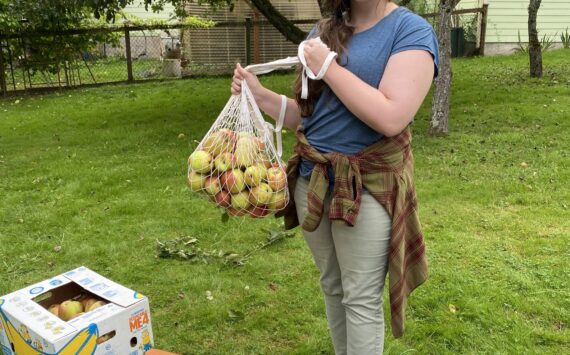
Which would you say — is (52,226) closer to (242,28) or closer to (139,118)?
(139,118)

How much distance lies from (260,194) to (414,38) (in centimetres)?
76

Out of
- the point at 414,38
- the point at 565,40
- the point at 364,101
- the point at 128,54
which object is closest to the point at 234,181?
the point at 364,101

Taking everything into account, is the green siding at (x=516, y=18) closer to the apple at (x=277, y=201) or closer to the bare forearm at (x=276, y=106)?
the bare forearm at (x=276, y=106)

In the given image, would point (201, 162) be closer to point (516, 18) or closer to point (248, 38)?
point (248, 38)

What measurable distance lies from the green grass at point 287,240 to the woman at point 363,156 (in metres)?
1.02

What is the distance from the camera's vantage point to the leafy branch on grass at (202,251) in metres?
3.97

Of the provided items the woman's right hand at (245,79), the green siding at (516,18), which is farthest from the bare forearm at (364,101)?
the green siding at (516,18)

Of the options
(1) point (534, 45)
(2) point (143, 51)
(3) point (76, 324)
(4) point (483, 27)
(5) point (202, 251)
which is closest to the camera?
(3) point (76, 324)

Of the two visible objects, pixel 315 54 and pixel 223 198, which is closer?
pixel 315 54

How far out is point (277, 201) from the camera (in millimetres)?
2031

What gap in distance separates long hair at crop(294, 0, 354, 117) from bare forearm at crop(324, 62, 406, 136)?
12cm

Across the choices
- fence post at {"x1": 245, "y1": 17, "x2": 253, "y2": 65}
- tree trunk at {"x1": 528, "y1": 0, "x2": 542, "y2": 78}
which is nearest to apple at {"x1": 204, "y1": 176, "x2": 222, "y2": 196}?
tree trunk at {"x1": 528, "y1": 0, "x2": 542, "y2": 78}

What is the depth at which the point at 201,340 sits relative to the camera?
3070 millimetres

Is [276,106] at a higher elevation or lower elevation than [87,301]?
higher
